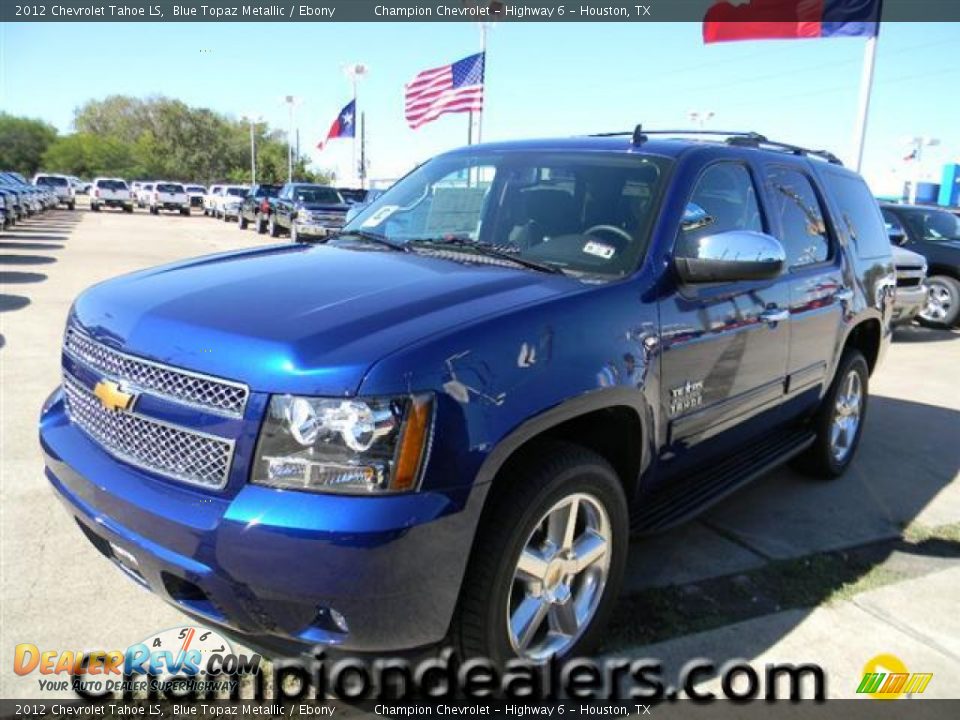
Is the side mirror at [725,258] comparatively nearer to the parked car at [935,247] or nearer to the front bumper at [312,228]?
the parked car at [935,247]

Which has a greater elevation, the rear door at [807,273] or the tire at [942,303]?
the rear door at [807,273]

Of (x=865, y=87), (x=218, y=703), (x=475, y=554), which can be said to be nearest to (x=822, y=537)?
(x=475, y=554)

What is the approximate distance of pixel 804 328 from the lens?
4.19 meters

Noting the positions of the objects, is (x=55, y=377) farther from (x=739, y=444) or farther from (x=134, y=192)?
(x=134, y=192)

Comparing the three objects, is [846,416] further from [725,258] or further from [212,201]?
[212,201]

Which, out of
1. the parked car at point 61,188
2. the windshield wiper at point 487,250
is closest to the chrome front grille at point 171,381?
the windshield wiper at point 487,250

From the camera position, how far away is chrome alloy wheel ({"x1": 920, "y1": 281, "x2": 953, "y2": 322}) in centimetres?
1196

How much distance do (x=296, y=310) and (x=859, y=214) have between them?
165 inches

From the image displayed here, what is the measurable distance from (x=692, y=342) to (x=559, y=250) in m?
0.67

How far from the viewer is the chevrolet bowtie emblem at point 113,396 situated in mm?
2395

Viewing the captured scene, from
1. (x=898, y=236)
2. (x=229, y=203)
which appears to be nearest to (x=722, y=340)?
(x=898, y=236)

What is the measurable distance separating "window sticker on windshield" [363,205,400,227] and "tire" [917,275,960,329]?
34.7 feet

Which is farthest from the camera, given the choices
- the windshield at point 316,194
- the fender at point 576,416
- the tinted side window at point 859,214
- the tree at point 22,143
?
the tree at point 22,143

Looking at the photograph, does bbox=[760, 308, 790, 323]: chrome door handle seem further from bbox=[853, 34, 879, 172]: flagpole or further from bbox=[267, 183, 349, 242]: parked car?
bbox=[267, 183, 349, 242]: parked car
